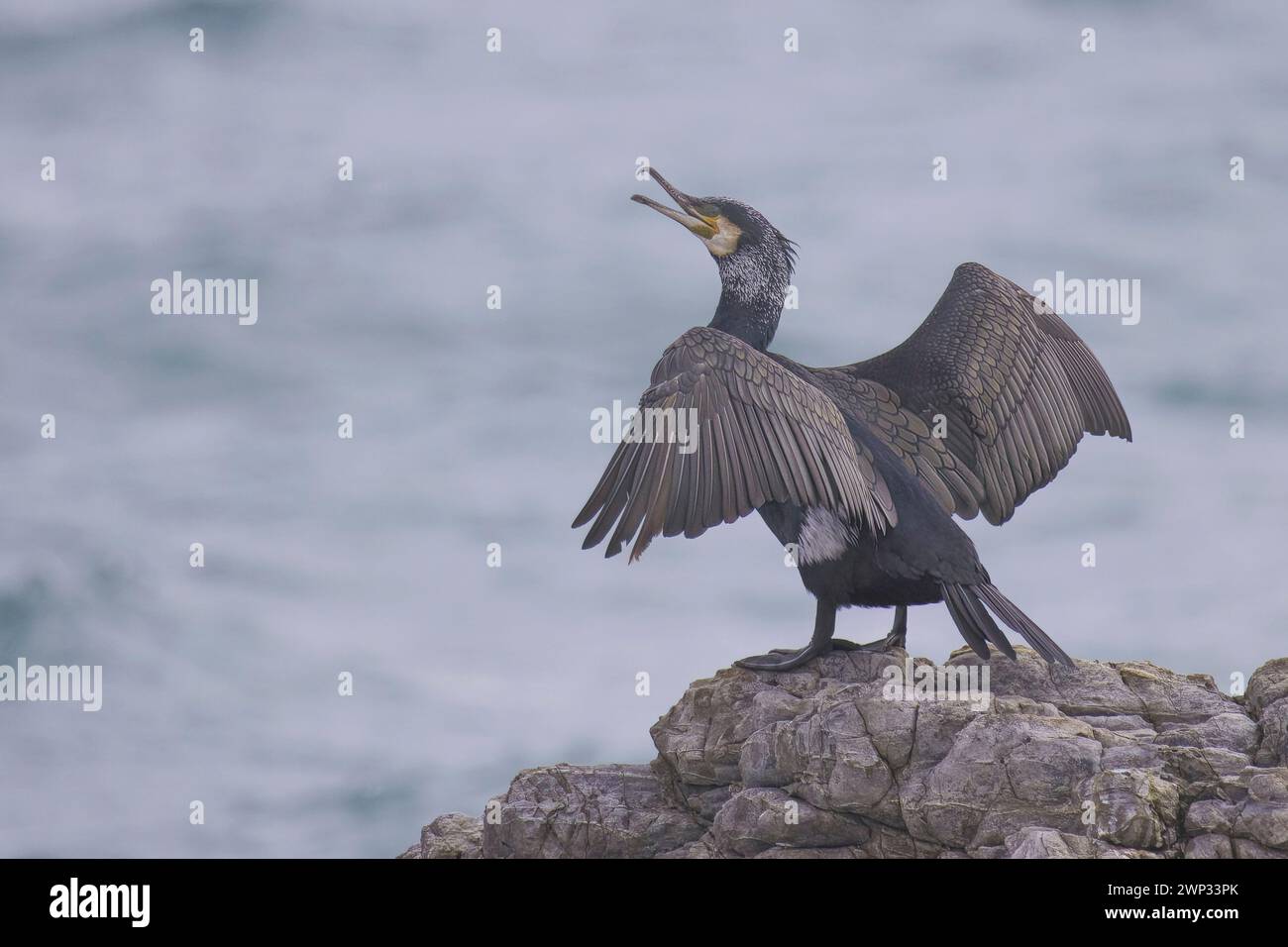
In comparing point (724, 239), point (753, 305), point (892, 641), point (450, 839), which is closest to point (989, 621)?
point (892, 641)

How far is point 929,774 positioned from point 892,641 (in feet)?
6.71

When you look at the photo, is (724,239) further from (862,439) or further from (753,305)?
(862,439)

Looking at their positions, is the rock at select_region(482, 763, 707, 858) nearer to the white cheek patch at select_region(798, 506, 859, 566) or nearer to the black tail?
the white cheek patch at select_region(798, 506, 859, 566)

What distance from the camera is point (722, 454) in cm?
1180

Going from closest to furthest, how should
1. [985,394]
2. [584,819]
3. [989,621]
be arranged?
[989,621] → [584,819] → [985,394]

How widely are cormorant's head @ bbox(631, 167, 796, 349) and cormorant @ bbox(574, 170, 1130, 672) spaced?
0.01 m

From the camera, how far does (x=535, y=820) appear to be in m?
12.6

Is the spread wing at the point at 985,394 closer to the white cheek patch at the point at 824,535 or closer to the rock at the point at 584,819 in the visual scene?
the white cheek patch at the point at 824,535

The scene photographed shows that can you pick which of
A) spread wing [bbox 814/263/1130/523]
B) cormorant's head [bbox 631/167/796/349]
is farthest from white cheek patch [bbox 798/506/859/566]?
cormorant's head [bbox 631/167/796/349]

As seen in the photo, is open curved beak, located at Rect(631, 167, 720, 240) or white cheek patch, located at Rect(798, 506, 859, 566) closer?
white cheek patch, located at Rect(798, 506, 859, 566)

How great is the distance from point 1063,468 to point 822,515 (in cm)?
343

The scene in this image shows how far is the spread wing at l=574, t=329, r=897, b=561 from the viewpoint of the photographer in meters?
11.5

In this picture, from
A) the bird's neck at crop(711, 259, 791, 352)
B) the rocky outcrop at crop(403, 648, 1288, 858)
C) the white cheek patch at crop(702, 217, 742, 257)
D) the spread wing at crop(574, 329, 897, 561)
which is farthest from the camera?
the white cheek patch at crop(702, 217, 742, 257)

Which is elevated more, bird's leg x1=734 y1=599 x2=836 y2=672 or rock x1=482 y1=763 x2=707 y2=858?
bird's leg x1=734 y1=599 x2=836 y2=672
